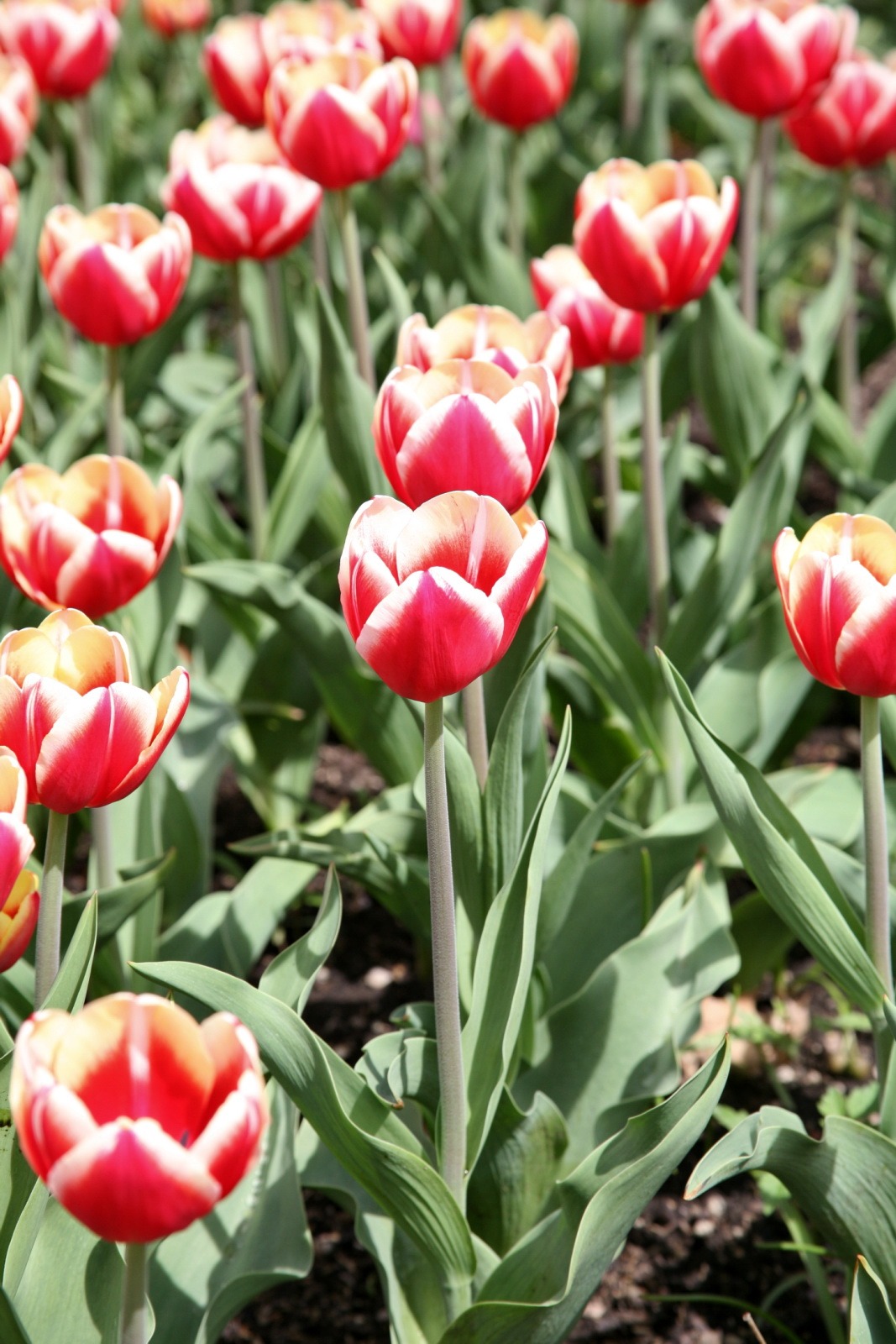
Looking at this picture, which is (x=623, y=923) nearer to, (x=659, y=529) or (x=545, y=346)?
(x=659, y=529)

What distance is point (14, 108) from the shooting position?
7.97 ft

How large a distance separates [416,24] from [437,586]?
2213 mm

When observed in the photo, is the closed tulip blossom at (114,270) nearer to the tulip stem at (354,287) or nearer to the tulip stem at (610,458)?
the tulip stem at (354,287)

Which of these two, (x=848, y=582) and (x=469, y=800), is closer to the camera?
(x=848, y=582)

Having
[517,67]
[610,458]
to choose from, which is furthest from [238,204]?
[517,67]

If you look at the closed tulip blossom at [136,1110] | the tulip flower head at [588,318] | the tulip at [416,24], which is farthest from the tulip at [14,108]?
the closed tulip blossom at [136,1110]

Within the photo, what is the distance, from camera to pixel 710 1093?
113cm

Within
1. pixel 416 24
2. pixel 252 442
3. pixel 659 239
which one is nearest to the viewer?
pixel 659 239

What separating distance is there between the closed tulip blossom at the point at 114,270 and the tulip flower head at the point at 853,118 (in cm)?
130

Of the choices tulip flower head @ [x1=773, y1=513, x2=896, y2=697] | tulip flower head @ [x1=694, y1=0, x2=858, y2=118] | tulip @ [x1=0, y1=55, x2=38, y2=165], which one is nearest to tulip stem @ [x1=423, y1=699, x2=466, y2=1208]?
tulip flower head @ [x1=773, y1=513, x2=896, y2=697]

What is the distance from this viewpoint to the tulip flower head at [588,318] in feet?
6.38

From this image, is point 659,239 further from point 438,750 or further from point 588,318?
point 438,750

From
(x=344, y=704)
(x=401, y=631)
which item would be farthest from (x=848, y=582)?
(x=344, y=704)

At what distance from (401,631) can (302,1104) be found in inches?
18.3
